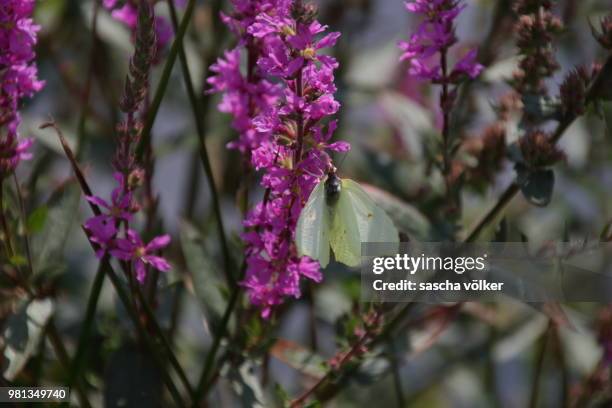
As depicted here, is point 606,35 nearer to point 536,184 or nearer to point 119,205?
point 536,184

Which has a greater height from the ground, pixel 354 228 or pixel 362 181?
pixel 354 228

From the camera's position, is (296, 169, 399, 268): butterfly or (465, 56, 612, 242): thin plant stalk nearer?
(296, 169, 399, 268): butterfly

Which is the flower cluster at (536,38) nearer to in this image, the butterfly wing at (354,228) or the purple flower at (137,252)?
the butterfly wing at (354,228)

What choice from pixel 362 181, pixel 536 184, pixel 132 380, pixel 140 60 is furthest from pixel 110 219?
pixel 362 181

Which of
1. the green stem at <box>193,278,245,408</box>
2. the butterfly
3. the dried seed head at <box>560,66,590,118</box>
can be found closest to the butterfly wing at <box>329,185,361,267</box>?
the butterfly

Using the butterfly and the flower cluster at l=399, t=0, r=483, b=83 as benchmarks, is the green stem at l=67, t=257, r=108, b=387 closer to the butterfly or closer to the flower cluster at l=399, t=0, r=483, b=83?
the butterfly
